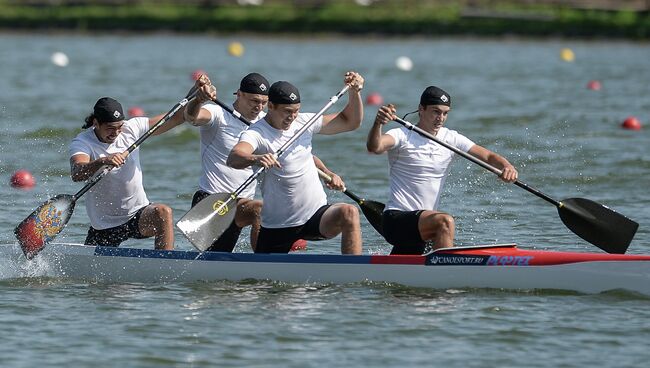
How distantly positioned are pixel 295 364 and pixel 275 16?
41.3 metres

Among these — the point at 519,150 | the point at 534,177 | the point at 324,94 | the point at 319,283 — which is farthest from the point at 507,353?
the point at 324,94

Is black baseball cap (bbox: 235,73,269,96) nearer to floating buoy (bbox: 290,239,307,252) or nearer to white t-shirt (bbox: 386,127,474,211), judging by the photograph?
white t-shirt (bbox: 386,127,474,211)

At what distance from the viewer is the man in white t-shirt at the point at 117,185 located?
9.68 metres

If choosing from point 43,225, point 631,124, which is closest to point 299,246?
point 43,225

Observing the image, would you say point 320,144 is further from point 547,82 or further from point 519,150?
point 547,82

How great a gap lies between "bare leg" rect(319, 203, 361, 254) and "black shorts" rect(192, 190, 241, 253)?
86 centimetres

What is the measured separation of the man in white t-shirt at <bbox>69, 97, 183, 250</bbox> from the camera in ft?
31.8

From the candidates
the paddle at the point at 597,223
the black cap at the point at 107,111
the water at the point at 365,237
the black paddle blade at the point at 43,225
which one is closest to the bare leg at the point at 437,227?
the water at the point at 365,237

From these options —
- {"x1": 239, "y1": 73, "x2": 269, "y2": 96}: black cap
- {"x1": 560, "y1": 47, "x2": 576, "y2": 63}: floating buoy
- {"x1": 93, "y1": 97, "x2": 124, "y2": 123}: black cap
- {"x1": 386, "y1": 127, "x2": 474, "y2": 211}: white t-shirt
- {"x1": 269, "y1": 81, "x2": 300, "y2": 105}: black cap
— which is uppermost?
{"x1": 560, "y1": 47, "x2": 576, "y2": 63}: floating buoy

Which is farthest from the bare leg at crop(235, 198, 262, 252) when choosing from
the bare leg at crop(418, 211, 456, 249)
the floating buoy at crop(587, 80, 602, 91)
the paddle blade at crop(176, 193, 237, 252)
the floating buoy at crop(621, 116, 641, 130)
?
the floating buoy at crop(587, 80, 602, 91)

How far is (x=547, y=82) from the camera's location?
3111 cm

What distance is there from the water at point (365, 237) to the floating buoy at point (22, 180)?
15 cm

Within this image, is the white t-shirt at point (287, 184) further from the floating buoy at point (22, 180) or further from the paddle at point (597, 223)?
the floating buoy at point (22, 180)

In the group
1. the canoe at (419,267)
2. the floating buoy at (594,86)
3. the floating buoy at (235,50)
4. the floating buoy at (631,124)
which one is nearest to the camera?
the canoe at (419,267)
